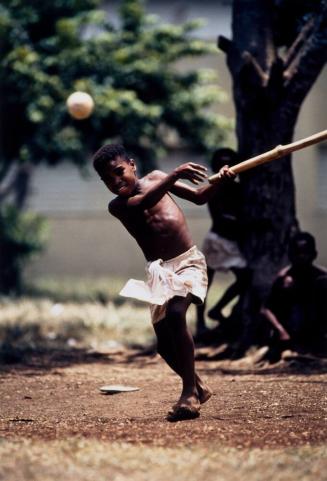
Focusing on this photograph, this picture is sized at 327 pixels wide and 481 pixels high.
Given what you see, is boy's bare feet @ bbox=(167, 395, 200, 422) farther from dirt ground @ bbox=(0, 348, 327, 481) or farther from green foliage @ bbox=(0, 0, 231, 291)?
green foliage @ bbox=(0, 0, 231, 291)

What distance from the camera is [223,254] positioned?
7336 millimetres

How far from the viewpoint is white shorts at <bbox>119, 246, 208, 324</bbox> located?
4.63 meters

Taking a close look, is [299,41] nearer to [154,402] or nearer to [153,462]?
[154,402]

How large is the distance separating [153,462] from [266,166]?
4.08m

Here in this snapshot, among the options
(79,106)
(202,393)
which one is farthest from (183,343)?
(79,106)

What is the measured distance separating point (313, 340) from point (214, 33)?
1155 centimetres

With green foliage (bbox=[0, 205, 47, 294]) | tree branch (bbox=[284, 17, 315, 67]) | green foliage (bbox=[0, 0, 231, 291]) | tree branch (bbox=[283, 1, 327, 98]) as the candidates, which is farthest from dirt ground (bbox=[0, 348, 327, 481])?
green foliage (bbox=[0, 205, 47, 294])

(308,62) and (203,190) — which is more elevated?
(308,62)

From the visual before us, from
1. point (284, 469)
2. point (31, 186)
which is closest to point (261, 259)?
point (284, 469)

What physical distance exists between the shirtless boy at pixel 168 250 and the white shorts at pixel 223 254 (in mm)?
2462

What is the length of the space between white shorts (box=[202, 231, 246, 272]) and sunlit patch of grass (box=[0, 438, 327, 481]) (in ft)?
11.9

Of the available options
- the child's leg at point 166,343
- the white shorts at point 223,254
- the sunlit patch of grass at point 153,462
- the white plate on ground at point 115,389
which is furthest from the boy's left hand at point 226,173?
the white shorts at point 223,254

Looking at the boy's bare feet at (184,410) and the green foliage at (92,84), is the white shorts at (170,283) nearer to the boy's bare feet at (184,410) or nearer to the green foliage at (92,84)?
the boy's bare feet at (184,410)

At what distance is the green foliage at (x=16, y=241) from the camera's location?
13070mm
